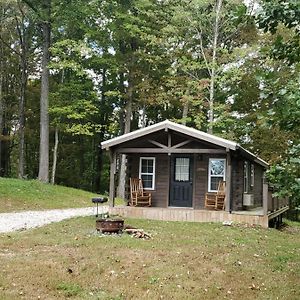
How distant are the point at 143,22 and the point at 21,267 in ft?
65.4

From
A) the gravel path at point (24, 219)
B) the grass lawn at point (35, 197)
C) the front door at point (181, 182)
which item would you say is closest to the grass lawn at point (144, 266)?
the gravel path at point (24, 219)

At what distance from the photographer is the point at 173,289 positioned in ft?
21.5

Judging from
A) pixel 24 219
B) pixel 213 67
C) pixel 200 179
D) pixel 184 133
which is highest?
pixel 213 67

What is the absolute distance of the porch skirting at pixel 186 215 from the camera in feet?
47.6

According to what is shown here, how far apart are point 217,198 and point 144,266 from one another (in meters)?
8.65

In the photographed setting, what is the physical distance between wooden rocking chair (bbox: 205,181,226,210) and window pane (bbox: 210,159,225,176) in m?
0.45

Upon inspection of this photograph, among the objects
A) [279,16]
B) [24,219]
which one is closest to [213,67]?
[24,219]

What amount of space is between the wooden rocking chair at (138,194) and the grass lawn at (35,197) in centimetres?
407

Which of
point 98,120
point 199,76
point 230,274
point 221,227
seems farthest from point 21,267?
point 98,120

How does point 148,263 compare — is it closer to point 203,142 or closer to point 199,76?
point 203,142

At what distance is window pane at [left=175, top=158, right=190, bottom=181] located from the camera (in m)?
16.9

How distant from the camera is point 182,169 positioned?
16.9m

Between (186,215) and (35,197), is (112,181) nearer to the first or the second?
(186,215)

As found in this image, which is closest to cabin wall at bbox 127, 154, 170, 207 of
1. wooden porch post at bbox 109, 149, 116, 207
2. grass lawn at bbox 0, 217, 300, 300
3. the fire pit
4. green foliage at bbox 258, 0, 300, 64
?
wooden porch post at bbox 109, 149, 116, 207
